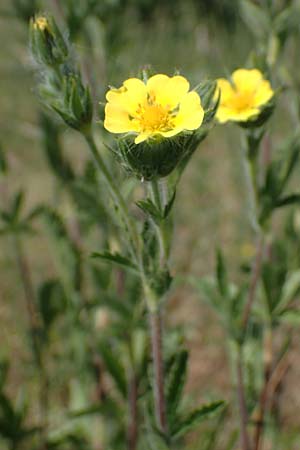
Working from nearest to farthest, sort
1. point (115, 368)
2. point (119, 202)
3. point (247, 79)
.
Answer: point (119, 202) < point (247, 79) < point (115, 368)

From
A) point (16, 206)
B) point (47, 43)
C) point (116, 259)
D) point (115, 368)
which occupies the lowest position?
point (115, 368)

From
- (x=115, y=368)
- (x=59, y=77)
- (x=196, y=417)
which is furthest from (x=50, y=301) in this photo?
(x=59, y=77)

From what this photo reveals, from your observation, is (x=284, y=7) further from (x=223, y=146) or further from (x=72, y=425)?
(x=223, y=146)

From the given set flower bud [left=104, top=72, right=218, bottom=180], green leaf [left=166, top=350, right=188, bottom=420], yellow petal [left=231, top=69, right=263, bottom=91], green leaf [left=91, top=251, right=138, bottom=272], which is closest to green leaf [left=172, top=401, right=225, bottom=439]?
green leaf [left=166, top=350, right=188, bottom=420]

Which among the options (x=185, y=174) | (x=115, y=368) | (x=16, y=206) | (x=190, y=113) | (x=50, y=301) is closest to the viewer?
(x=190, y=113)

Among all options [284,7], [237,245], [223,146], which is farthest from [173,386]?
[223,146]

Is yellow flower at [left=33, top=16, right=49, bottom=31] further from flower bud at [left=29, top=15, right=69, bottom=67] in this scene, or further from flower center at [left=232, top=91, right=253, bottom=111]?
flower center at [left=232, top=91, right=253, bottom=111]

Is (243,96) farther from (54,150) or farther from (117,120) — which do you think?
(54,150)

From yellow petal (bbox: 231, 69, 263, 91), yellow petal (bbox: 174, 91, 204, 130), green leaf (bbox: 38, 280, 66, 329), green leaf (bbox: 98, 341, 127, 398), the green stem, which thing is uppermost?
yellow petal (bbox: 231, 69, 263, 91)
